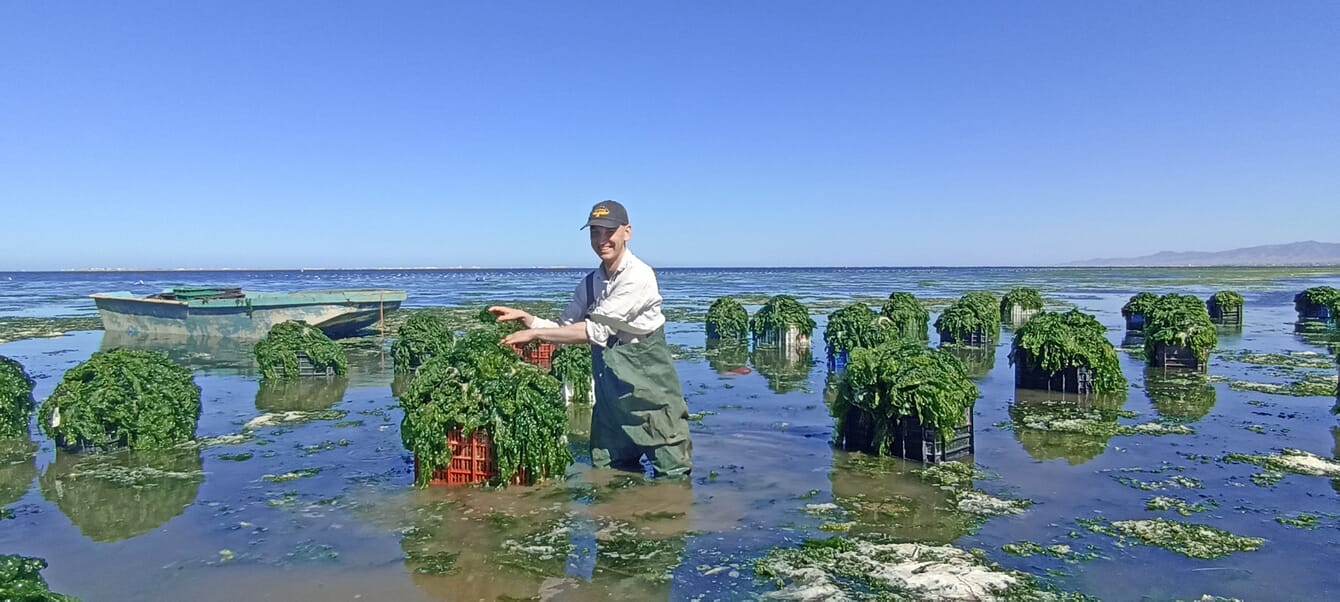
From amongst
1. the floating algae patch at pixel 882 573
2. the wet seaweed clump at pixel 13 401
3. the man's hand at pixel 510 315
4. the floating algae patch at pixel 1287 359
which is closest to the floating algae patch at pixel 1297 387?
the floating algae patch at pixel 1287 359

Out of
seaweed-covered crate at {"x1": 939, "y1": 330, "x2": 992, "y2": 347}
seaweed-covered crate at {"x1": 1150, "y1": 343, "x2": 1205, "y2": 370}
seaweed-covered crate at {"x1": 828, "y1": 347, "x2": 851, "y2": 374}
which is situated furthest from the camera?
seaweed-covered crate at {"x1": 939, "y1": 330, "x2": 992, "y2": 347}

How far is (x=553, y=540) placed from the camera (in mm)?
6051

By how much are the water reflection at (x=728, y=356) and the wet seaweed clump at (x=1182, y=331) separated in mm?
8216

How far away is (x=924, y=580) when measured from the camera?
5238mm

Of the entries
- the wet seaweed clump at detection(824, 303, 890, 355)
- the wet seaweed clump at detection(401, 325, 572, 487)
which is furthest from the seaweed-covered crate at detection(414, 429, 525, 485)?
the wet seaweed clump at detection(824, 303, 890, 355)

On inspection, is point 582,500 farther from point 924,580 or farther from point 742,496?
point 924,580

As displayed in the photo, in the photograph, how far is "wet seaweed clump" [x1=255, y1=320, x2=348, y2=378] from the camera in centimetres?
1524

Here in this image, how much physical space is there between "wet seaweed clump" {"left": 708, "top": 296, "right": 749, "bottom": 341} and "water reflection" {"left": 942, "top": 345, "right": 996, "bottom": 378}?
5.55 metres

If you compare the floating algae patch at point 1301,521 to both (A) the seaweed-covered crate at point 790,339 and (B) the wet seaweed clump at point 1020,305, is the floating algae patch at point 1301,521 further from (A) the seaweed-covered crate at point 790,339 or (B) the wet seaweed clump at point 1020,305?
(B) the wet seaweed clump at point 1020,305

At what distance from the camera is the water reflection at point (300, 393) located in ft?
41.2

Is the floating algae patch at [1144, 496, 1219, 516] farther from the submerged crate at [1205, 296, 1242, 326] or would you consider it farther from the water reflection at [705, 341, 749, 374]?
the submerged crate at [1205, 296, 1242, 326]

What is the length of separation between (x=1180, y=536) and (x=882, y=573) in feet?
8.61

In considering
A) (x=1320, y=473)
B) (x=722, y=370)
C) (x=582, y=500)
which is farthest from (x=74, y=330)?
(x=1320, y=473)

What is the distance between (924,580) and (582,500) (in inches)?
122
